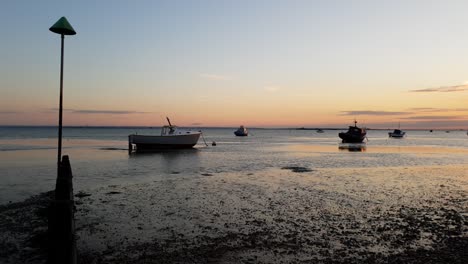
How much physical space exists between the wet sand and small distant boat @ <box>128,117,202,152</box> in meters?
29.3

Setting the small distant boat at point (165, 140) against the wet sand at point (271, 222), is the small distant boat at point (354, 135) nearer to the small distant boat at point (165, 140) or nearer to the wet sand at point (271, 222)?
the small distant boat at point (165, 140)

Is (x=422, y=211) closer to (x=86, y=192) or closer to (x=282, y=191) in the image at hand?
(x=282, y=191)

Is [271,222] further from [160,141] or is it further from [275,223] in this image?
[160,141]

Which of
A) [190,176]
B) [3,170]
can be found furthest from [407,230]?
[3,170]

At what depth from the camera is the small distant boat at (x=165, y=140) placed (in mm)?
48219

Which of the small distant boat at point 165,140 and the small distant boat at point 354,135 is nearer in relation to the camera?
the small distant boat at point 165,140

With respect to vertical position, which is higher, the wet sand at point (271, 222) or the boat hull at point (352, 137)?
the boat hull at point (352, 137)

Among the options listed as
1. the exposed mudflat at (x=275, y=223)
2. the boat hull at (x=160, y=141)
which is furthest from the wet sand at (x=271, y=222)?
the boat hull at (x=160, y=141)

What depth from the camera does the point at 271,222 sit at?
11.6 metres

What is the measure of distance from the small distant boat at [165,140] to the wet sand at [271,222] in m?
29.3

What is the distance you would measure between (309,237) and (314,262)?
1.87 m

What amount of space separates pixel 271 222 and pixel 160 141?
38994 millimetres

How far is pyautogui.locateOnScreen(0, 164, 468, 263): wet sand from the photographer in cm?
859

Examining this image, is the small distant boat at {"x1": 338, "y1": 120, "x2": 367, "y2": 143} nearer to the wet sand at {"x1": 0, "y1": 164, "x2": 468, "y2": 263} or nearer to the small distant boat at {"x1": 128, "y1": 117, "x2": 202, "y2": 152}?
the small distant boat at {"x1": 128, "y1": 117, "x2": 202, "y2": 152}
